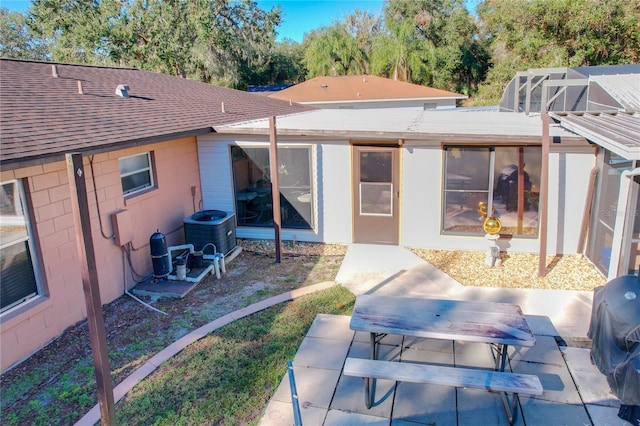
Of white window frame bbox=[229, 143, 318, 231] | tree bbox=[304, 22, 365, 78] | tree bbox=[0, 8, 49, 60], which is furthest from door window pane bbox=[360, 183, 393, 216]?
tree bbox=[0, 8, 49, 60]

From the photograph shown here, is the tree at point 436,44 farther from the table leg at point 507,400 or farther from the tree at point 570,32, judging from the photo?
the table leg at point 507,400

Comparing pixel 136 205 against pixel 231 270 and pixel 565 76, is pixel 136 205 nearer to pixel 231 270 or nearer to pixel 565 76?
pixel 231 270

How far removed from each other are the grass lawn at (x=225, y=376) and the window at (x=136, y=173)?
2.97 metres

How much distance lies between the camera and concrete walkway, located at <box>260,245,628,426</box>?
375 cm

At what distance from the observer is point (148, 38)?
25.3 meters

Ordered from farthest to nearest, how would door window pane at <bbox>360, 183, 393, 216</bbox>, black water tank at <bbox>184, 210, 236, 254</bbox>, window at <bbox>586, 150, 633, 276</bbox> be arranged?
door window pane at <bbox>360, 183, 393, 216</bbox> → black water tank at <bbox>184, 210, 236, 254</bbox> → window at <bbox>586, 150, 633, 276</bbox>

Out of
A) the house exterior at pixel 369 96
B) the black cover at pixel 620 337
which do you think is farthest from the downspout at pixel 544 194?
the house exterior at pixel 369 96

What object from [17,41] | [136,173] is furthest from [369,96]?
[17,41]

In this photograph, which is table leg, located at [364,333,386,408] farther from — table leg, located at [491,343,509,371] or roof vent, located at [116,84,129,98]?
roof vent, located at [116,84,129,98]

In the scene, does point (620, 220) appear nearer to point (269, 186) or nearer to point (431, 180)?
point (431, 180)

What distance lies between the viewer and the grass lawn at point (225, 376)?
3.90m

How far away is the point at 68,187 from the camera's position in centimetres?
552

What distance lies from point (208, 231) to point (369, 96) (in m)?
13.9

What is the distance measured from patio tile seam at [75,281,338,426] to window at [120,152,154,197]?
2.72 meters
